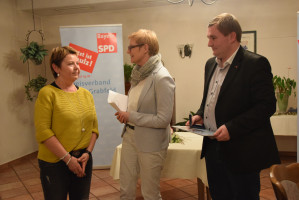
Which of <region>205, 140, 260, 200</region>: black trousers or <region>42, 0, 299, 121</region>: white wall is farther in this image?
<region>42, 0, 299, 121</region>: white wall

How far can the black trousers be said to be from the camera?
1607 mm

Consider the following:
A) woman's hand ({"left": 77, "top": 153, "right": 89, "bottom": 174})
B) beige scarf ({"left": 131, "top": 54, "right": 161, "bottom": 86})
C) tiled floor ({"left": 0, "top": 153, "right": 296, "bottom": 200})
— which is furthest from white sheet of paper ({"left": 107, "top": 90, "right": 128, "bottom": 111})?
tiled floor ({"left": 0, "top": 153, "right": 296, "bottom": 200})

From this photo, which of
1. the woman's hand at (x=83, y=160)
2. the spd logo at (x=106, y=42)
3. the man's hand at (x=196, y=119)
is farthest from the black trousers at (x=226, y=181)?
the spd logo at (x=106, y=42)

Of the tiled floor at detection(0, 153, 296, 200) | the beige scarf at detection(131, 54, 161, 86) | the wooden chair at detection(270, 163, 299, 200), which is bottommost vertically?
the tiled floor at detection(0, 153, 296, 200)

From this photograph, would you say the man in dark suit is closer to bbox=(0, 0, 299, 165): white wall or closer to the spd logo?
the spd logo

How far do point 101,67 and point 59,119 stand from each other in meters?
2.59

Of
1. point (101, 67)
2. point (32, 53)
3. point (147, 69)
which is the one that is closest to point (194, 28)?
point (101, 67)

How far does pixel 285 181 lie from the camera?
1.23 metres

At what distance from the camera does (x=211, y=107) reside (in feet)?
5.74

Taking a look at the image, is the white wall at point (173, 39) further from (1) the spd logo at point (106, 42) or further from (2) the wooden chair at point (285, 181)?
(2) the wooden chair at point (285, 181)

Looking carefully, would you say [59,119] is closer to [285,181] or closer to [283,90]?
[285,181]

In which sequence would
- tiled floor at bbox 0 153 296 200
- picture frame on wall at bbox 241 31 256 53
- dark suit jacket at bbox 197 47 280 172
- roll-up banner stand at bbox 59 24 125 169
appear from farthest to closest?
picture frame on wall at bbox 241 31 256 53 < roll-up banner stand at bbox 59 24 125 169 < tiled floor at bbox 0 153 296 200 < dark suit jacket at bbox 197 47 280 172

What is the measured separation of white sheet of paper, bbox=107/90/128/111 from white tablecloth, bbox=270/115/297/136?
2.95 m

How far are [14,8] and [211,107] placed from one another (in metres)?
4.55
